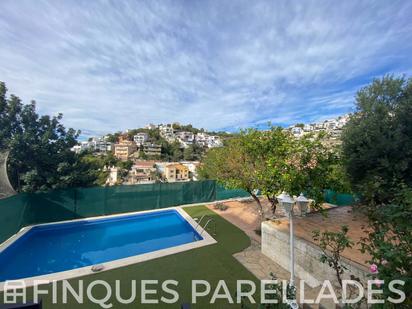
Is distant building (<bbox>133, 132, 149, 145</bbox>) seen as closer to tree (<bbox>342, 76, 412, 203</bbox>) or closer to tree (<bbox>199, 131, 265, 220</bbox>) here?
tree (<bbox>199, 131, 265, 220</bbox>)

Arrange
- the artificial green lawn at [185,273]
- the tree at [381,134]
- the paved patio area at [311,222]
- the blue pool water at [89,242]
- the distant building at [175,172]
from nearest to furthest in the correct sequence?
the artificial green lawn at [185,273] < the paved patio area at [311,222] < the blue pool water at [89,242] < the tree at [381,134] < the distant building at [175,172]

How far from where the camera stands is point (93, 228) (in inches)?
362

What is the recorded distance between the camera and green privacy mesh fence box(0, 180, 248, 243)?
750cm

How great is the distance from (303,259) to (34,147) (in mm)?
11036

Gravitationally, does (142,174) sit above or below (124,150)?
below

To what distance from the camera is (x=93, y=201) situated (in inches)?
384

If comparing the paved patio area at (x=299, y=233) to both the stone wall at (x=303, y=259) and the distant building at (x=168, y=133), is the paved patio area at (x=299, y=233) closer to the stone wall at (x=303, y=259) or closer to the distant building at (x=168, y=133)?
the stone wall at (x=303, y=259)

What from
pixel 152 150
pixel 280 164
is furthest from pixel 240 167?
A: pixel 152 150

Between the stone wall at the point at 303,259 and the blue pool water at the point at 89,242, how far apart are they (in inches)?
112

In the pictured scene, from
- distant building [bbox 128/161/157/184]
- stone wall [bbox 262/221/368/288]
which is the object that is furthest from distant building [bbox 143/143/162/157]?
stone wall [bbox 262/221/368/288]

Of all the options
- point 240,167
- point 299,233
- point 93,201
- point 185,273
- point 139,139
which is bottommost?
point 185,273

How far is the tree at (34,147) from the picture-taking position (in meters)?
8.77

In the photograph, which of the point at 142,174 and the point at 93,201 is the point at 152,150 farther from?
the point at 93,201

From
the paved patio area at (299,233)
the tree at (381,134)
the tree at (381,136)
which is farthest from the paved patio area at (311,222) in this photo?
the tree at (381,134)
